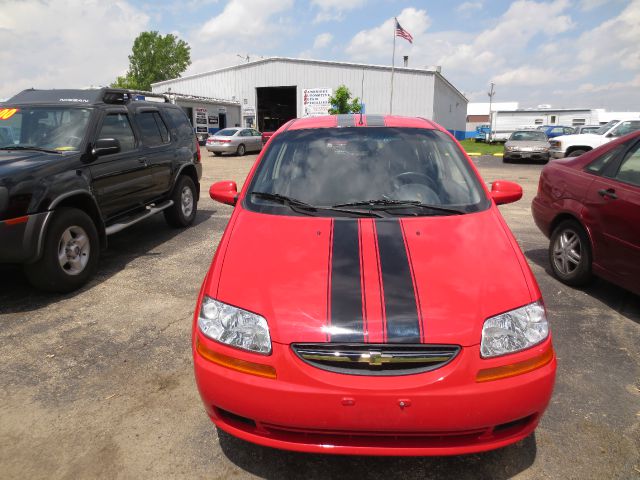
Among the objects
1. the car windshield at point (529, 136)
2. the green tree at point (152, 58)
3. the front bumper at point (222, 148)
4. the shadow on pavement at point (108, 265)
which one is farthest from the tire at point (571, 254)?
the green tree at point (152, 58)

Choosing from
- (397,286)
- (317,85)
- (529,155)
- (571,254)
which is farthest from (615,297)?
(317,85)

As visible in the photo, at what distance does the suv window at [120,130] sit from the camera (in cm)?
514

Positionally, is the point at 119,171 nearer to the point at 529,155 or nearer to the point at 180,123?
the point at 180,123

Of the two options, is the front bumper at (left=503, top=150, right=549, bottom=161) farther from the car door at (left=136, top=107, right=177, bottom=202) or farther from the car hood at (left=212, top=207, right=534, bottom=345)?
the car hood at (left=212, top=207, right=534, bottom=345)

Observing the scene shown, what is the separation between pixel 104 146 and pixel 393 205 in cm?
337

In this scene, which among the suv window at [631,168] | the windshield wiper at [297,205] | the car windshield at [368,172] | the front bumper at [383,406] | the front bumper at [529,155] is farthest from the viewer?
the front bumper at [529,155]

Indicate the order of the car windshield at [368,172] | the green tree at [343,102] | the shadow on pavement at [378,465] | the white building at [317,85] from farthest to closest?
the white building at [317,85] < the green tree at [343,102] < the car windshield at [368,172] < the shadow on pavement at [378,465]

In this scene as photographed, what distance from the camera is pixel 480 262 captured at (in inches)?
89.0

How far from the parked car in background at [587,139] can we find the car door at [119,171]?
14139 millimetres

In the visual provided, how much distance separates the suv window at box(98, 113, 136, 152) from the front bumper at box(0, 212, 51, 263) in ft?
4.83

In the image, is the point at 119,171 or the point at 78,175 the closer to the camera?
the point at 78,175

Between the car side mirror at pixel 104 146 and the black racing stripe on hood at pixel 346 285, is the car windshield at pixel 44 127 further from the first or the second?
the black racing stripe on hood at pixel 346 285

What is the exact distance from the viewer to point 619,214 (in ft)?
12.3

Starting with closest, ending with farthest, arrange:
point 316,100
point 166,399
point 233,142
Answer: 1. point 166,399
2. point 233,142
3. point 316,100
